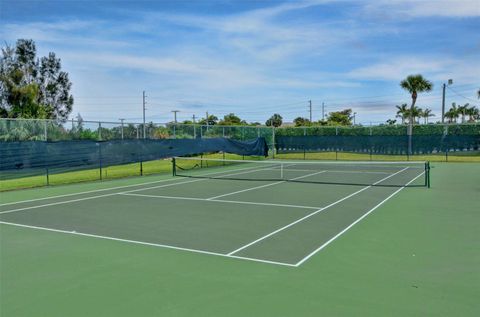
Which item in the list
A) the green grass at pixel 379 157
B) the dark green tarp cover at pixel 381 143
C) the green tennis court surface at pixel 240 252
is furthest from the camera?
the dark green tarp cover at pixel 381 143

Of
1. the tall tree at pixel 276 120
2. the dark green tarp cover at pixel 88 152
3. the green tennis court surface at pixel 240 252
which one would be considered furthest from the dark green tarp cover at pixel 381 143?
the tall tree at pixel 276 120

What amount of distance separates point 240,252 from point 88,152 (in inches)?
444

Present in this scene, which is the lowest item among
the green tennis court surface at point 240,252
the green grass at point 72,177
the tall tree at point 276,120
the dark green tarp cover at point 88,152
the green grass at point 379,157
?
the green tennis court surface at point 240,252

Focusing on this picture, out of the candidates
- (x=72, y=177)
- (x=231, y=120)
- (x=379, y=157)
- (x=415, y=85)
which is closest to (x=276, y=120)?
(x=231, y=120)

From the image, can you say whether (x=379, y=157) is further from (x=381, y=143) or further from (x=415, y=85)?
(x=415, y=85)

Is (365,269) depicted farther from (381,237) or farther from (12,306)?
(12,306)

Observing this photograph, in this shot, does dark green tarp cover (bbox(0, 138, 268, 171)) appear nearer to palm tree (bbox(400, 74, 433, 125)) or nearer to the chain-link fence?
the chain-link fence

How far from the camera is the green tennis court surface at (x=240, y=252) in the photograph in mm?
4520

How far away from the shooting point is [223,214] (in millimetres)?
9312

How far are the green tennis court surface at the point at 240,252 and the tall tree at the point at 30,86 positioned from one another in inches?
820

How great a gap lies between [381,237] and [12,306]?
17.4 ft

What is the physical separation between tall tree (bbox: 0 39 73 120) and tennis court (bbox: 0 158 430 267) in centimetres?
1980

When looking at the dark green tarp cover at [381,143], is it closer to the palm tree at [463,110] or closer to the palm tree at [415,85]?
the palm tree at [415,85]

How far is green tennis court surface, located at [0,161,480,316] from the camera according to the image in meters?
4.52
